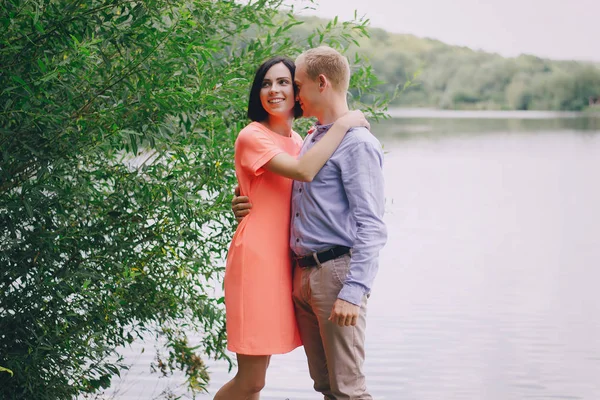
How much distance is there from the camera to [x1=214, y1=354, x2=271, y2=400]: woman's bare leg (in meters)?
3.64

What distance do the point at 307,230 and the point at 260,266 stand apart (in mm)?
233

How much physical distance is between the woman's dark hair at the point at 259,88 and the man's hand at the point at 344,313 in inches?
32.1

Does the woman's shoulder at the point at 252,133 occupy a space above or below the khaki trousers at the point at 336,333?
above

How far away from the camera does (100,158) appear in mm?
4867

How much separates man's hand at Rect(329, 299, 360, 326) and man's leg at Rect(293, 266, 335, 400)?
0.79ft

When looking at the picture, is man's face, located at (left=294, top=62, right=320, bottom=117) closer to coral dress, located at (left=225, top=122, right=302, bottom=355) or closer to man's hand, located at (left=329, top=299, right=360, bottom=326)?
coral dress, located at (left=225, top=122, right=302, bottom=355)

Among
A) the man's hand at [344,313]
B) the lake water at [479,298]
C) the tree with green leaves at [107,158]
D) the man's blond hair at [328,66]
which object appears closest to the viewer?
the man's hand at [344,313]

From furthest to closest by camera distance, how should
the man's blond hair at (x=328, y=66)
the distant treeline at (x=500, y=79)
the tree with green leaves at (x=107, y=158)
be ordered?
the distant treeline at (x=500, y=79), the tree with green leaves at (x=107, y=158), the man's blond hair at (x=328, y=66)

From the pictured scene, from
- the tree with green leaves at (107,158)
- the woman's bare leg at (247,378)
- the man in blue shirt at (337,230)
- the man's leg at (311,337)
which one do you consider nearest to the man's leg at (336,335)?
the man in blue shirt at (337,230)

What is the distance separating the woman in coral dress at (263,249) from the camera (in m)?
3.56

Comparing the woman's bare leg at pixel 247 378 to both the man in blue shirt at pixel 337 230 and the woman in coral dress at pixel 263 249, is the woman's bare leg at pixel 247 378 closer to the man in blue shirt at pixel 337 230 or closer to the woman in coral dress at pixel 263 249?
the woman in coral dress at pixel 263 249

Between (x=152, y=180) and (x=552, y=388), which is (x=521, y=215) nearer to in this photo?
(x=552, y=388)

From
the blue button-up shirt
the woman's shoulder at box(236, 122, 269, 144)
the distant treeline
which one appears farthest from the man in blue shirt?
the distant treeline

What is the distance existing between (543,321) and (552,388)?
2.61 m
